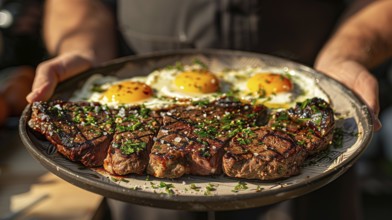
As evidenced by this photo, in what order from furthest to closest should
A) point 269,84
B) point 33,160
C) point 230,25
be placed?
1. point 33,160
2. point 230,25
3. point 269,84

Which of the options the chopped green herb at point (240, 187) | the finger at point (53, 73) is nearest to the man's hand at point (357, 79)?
the chopped green herb at point (240, 187)

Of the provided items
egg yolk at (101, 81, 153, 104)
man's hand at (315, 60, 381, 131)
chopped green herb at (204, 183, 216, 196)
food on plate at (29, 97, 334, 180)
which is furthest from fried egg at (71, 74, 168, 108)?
man's hand at (315, 60, 381, 131)

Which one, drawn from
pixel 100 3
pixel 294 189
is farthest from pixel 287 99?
pixel 100 3

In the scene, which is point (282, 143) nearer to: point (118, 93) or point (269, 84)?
point (269, 84)

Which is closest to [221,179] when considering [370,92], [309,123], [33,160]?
[309,123]

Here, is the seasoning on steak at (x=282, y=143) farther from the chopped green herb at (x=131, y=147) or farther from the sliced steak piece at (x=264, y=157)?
the chopped green herb at (x=131, y=147)

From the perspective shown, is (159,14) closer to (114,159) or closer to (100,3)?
(100,3)
